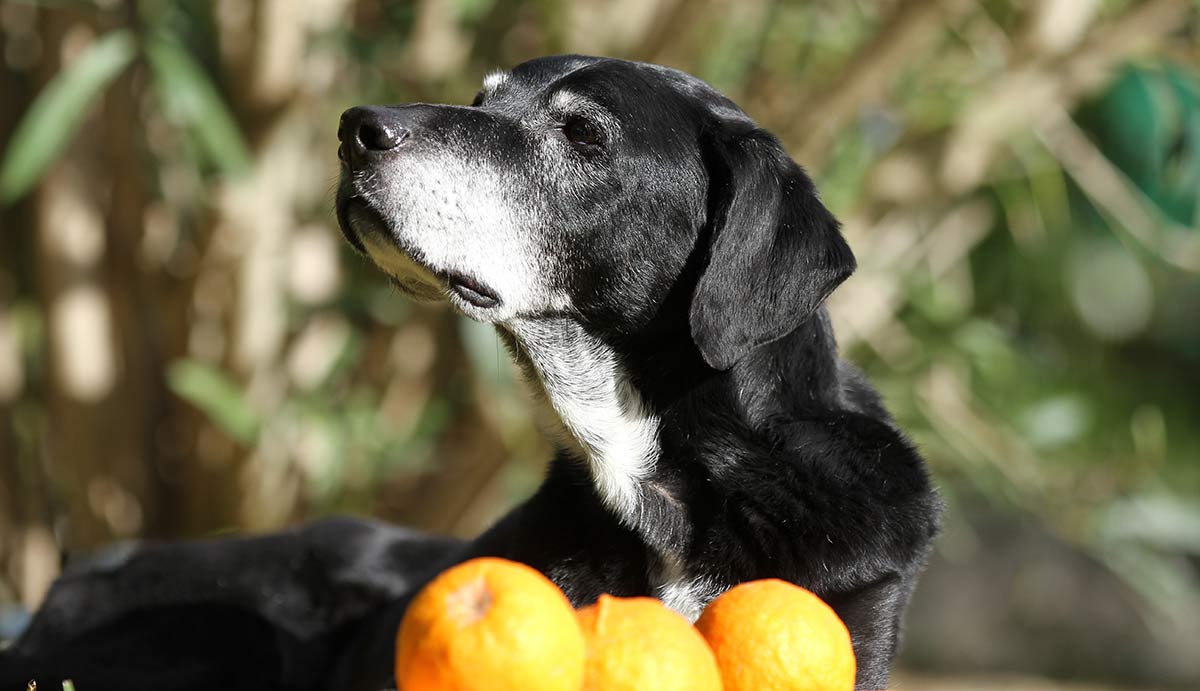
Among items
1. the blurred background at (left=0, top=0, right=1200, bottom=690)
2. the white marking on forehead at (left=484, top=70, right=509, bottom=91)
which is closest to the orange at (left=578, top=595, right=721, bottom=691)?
the white marking on forehead at (left=484, top=70, right=509, bottom=91)

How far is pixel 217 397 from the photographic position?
3.61 metres

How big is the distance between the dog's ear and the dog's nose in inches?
20.8

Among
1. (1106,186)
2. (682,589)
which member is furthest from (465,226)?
(1106,186)

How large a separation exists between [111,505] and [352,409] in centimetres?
81

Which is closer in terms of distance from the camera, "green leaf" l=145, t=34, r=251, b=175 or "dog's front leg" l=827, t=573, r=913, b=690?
"dog's front leg" l=827, t=573, r=913, b=690

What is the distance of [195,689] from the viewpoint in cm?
261

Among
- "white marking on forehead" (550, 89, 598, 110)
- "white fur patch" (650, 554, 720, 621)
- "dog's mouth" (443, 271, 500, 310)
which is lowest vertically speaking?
"white fur patch" (650, 554, 720, 621)

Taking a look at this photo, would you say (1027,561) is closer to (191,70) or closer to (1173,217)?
(1173,217)

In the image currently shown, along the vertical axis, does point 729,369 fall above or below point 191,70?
above

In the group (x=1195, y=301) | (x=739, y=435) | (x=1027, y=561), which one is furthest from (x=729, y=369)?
(x=1195, y=301)

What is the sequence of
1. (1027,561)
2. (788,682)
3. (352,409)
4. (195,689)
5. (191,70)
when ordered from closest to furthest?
(788,682)
(195,689)
(191,70)
(352,409)
(1027,561)

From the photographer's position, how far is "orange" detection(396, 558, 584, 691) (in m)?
1.36

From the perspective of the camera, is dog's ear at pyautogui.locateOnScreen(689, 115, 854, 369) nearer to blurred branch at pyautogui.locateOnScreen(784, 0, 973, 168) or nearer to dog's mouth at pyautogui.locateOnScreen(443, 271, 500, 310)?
dog's mouth at pyautogui.locateOnScreen(443, 271, 500, 310)

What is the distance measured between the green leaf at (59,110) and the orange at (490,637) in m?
2.40
